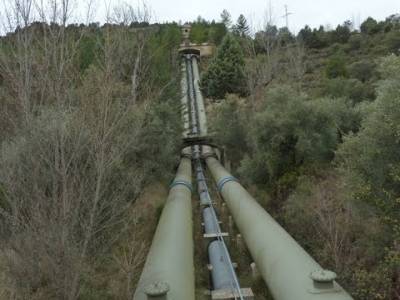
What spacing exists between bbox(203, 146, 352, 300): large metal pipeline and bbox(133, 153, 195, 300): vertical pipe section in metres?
1.60

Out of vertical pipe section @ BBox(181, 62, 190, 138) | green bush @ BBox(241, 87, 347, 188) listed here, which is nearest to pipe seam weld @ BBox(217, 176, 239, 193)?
green bush @ BBox(241, 87, 347, 188)

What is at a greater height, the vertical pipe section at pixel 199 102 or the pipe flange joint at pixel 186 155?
the vertical pipe section at pixel 199 102

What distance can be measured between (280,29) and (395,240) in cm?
5033

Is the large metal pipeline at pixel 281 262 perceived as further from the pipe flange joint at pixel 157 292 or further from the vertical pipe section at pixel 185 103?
the vertical pipe section at pixel 185 103

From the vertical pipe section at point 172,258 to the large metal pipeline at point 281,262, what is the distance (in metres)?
1.60

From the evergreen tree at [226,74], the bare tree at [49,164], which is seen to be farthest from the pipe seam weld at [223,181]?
the evergreen tree at [226,74]

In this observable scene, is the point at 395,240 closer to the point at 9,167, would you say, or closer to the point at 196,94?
the point at 9,167

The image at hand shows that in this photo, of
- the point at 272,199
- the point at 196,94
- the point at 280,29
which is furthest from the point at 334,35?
the point at 272,199

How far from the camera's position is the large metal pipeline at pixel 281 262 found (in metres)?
7.22

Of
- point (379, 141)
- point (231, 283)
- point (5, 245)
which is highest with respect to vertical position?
point (379, 141)

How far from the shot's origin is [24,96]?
930cm

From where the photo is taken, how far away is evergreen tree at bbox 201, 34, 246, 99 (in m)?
45.0

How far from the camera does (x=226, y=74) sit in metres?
45.2

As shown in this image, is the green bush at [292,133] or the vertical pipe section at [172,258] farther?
the green bush at [292,133]
